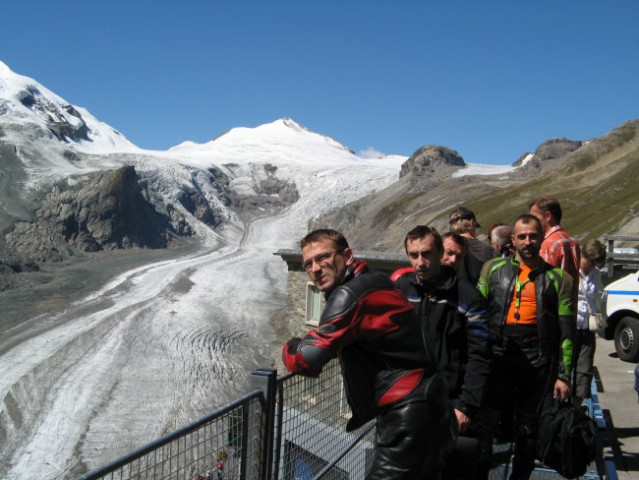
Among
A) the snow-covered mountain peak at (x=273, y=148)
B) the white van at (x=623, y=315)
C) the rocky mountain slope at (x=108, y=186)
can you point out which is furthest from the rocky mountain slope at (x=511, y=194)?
the snow-covered mountain peak at (x=273, y=148)

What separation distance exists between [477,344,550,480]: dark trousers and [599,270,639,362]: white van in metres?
7.11

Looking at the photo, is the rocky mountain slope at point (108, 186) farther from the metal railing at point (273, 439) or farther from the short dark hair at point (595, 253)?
the metal railing at point (273, 439)

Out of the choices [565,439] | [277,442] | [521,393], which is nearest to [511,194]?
[521,393]

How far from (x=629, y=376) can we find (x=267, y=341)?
3039cm

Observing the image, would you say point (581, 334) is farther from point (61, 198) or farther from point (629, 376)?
point (61, 198)

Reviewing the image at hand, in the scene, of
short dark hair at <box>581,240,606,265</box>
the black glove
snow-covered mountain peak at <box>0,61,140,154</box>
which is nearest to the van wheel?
short dark hair at <box>581,240,606,265</box>

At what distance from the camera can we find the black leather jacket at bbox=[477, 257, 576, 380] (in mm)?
4551

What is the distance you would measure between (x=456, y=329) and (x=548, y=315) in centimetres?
84

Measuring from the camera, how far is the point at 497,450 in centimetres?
589

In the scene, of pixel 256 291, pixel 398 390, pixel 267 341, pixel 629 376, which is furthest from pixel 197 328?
pixel 398 390

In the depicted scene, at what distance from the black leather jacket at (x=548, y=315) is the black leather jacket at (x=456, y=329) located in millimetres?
355

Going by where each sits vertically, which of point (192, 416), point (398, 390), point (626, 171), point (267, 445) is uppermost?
point (626, 171)

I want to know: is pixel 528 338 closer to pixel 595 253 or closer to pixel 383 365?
pixel 383 365

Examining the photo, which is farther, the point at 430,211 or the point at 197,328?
the point at 430,211
